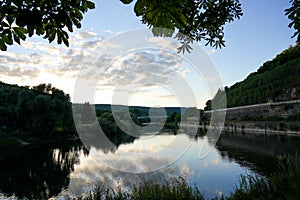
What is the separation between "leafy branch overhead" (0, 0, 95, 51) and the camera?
2.03m

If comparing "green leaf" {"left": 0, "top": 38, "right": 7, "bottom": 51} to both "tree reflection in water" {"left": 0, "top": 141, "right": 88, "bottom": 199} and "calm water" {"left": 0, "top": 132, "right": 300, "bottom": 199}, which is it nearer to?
"calm water" {"left": 0, "top": 132, "right": 300, "bottom": 199}

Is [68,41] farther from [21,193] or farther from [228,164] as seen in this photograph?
[228,164]

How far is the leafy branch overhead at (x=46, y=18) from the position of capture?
203cm

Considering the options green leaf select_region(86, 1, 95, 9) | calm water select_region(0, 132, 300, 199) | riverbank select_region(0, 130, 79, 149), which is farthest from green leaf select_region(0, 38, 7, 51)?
riverbank select_region(0, 130, 79, 149)

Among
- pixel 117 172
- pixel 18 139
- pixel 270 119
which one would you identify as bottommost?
pixel 117 172

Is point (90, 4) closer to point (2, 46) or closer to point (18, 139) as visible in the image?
point (2, 46)

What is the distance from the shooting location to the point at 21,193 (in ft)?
42.7

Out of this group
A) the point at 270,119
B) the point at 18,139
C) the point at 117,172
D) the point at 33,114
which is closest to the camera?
the point at 117,172

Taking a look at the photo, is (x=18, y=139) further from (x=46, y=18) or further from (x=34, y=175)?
(x=46, y=18)

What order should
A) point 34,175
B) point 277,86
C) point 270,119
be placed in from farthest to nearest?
point 277,86 → point 270,119 → point 34,175

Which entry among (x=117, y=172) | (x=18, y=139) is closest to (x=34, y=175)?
(x=117, y=172)

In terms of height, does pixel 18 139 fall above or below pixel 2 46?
below

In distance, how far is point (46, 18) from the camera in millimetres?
2107

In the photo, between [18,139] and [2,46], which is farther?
[18,139]
